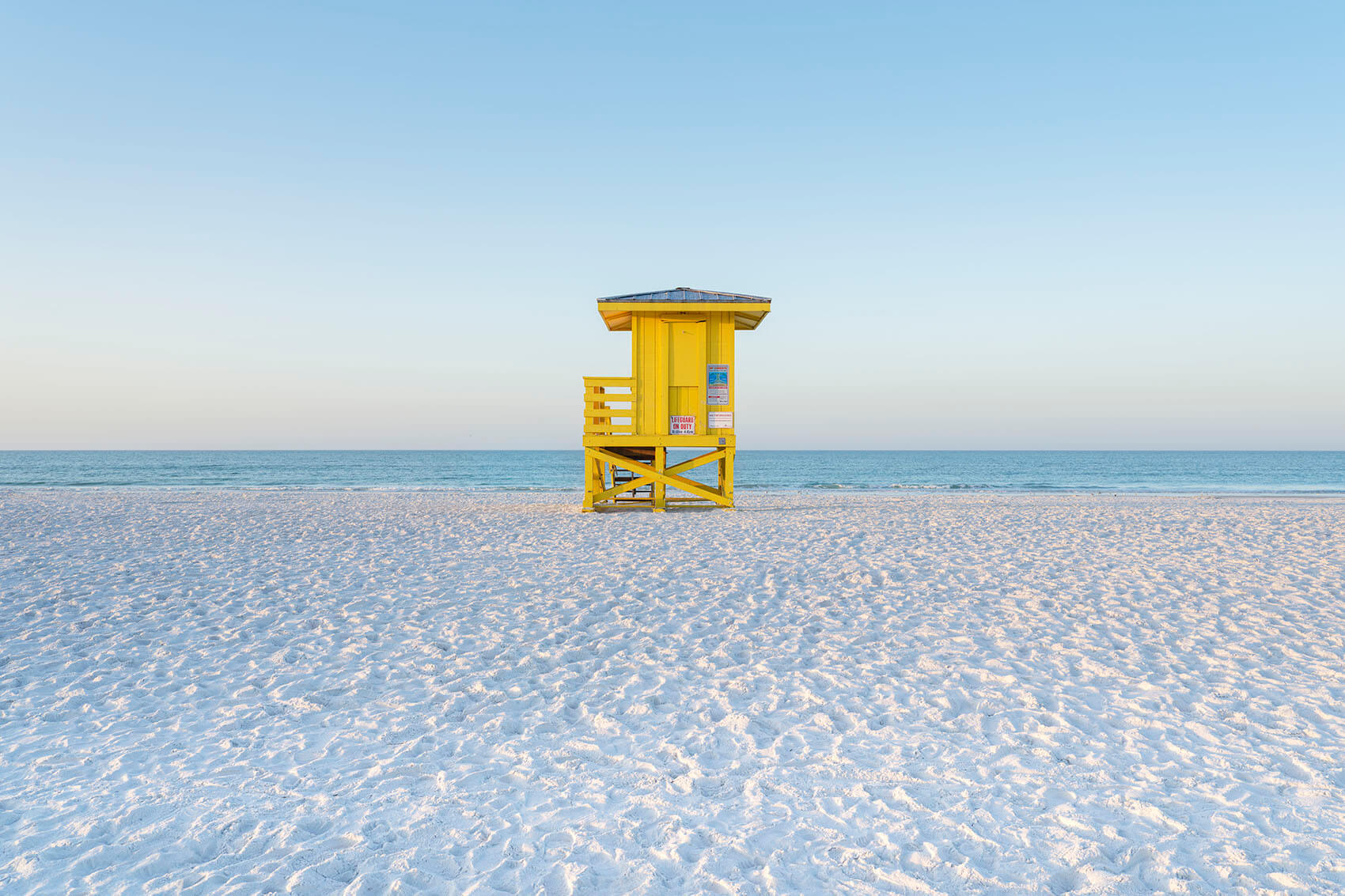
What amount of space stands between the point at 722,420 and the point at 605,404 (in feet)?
7.26

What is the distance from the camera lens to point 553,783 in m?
3.14

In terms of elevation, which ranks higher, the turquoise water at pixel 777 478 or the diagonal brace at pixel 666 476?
the diagonal brace at pixel 666 476

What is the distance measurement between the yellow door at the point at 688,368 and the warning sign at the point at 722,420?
7.5 inches

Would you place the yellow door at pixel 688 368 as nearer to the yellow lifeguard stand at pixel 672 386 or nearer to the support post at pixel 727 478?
the yellow lifeguard stand at pixel 672 386

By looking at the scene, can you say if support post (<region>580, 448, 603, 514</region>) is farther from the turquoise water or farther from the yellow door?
the turquoise water

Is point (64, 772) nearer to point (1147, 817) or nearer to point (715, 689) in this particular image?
point (715, 689)

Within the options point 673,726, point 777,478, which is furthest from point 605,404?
point 777,478

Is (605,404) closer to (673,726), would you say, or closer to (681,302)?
(681,302)

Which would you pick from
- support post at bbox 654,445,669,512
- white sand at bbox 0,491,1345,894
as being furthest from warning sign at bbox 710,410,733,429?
white sand at bbox 0,491,1345,894

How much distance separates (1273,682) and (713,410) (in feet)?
32.5

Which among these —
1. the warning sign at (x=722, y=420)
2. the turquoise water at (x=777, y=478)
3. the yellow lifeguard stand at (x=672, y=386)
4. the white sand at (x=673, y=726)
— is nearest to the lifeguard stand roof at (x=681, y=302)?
the yellow lifeguard stand at (x=672, y=386)

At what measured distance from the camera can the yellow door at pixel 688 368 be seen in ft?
44.1

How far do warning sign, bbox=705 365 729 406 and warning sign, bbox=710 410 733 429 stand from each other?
0.18 m

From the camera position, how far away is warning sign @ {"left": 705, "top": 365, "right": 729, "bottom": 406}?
44.2 feet
